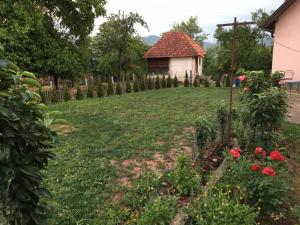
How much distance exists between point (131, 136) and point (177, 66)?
20457 mm

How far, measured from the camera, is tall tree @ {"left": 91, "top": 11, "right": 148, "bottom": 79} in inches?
822

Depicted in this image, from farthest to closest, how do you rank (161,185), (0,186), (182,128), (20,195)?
(182,128) < (161,185) < (20,195) < (0,186)

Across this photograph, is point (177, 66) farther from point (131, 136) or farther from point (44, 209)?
point (44, 209)

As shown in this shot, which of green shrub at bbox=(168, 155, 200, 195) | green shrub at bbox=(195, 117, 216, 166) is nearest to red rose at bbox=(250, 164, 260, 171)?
green shrub at bbox=(168, 155, 200, 195)

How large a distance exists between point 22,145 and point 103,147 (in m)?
4.00

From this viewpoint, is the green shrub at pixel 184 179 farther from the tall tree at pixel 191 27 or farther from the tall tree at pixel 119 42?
the tall tree at pixel 191 27

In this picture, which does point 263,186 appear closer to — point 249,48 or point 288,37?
point 288,37

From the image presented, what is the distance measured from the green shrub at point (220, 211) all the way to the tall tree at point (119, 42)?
18.3 metres

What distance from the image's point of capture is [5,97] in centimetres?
185

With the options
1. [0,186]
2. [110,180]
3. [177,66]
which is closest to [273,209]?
[110,180]

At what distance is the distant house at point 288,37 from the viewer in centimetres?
1405

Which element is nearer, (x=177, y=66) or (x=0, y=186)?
(x=0, y=186)

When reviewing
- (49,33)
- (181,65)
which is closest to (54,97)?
(49,33)

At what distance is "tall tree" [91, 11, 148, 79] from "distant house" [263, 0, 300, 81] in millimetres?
9711
